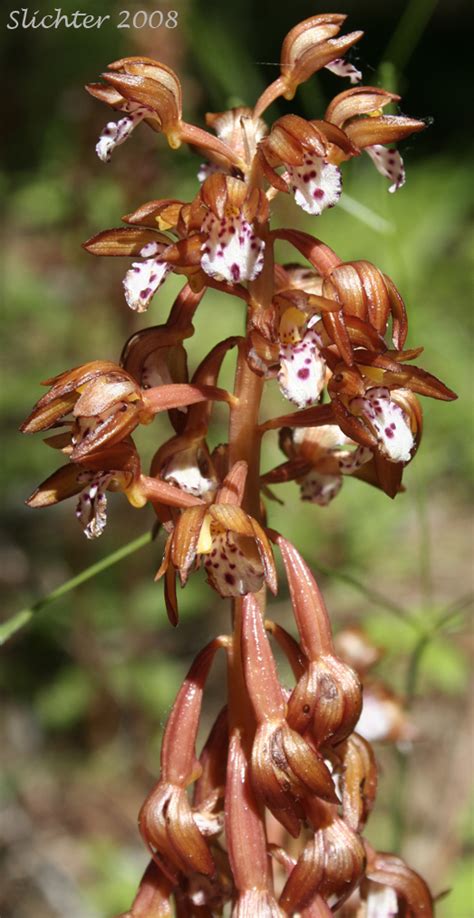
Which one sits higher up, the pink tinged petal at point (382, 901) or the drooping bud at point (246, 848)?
the drooping bud at point (246, 848)

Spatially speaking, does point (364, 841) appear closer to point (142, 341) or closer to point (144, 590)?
point (142, 341)

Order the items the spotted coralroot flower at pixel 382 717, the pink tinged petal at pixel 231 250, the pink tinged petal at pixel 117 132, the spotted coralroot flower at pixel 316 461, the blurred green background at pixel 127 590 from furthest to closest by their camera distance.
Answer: the blurred green background at pixel 127 590
the spotted coralroot flower at pixel 382 717
the spotted coralroot flower at pixel 316 461
the pink tinged petal at pixel 117 132
the pink tinged petal at pixel 231 250

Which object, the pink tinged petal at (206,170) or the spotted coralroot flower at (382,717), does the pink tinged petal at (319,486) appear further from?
the spotted coralroot flower at (382,717)

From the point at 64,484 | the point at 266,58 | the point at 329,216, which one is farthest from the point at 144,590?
the point at 266,58

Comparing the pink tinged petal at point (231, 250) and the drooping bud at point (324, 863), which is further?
the drooping bud at point (324, 863)

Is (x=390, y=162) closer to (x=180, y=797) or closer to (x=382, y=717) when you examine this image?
(x=180, y=797)

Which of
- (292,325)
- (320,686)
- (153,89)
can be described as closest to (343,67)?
(153,89)

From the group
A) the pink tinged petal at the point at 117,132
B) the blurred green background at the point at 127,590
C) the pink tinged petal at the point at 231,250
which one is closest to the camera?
the pink tinged petal at the point at 231,250

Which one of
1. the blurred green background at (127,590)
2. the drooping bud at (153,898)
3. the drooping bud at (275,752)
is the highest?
the drooping bud at (275,752)

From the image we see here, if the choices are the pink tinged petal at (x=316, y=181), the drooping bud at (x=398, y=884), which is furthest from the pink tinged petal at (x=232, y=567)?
the drooping bud at (x=398, y=884)
